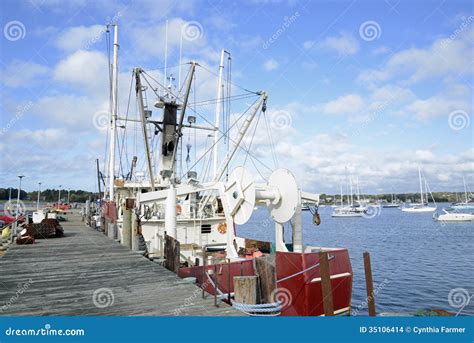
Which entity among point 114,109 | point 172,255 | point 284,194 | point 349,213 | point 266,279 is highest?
point 114,109

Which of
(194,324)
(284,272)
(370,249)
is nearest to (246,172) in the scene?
(284,272)

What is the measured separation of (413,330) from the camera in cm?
726

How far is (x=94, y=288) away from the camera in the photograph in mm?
9258

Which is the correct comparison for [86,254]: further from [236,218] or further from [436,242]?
[436,242]

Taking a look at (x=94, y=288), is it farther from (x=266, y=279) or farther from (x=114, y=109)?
(x=114, y=109)

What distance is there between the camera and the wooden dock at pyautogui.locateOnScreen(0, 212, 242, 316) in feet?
24.4

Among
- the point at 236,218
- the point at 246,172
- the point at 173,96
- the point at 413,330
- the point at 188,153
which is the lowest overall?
the point at 413,330

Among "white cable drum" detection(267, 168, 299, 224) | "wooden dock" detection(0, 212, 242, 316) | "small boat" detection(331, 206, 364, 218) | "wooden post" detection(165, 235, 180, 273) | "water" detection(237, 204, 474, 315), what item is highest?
"white cable drum" detection(267, 168, 299, 224)

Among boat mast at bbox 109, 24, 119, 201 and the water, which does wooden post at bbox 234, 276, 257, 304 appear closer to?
the water

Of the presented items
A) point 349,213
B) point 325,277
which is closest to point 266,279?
point 325,277

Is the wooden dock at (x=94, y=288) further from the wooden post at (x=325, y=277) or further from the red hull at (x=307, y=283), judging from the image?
the wooden post at (x=325, y=277)

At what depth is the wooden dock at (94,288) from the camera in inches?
293

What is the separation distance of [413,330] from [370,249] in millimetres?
30130

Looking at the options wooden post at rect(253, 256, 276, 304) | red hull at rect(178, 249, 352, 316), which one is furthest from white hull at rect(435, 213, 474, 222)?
wooden post at rect(253, 256, 276, 304)
